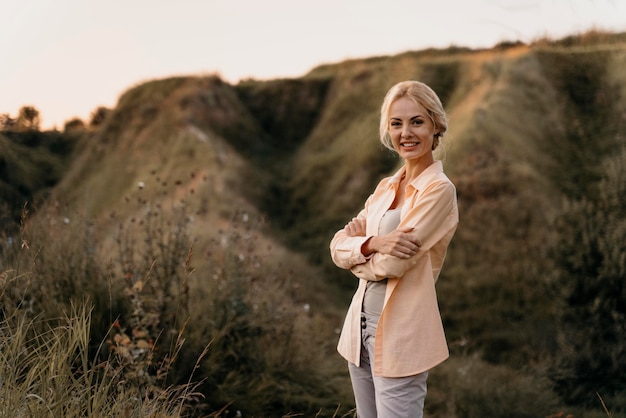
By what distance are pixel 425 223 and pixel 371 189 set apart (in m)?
22.2

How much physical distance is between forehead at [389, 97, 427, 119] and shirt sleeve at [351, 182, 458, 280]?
1.16 ft

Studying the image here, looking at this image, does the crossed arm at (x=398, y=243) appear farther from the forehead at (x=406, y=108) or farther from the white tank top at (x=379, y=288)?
the forehead at (x=406, y=108)

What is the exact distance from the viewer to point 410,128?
309cm

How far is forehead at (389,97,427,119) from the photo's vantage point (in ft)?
10.1

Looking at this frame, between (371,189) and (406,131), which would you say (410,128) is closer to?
(406,131)

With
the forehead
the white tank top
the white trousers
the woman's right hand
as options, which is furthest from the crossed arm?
the forehead

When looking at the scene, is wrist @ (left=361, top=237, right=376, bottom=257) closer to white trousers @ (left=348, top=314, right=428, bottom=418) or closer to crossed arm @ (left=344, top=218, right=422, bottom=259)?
crossed arm @ (left=344, top=218, right=422, bottom=259)

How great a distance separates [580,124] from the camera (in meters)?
24.2

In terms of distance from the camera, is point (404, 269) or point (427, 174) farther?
point (427, 174)

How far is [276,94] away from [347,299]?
58.4ft

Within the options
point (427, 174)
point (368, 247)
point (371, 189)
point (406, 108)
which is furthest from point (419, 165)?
point (371, 189)

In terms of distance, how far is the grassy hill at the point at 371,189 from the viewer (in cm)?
777

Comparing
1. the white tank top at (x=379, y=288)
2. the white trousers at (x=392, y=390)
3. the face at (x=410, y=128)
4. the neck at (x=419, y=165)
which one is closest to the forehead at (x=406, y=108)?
the face at (x=410, y=128)

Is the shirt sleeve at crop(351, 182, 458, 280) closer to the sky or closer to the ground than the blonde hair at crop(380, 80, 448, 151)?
closer to the ground
